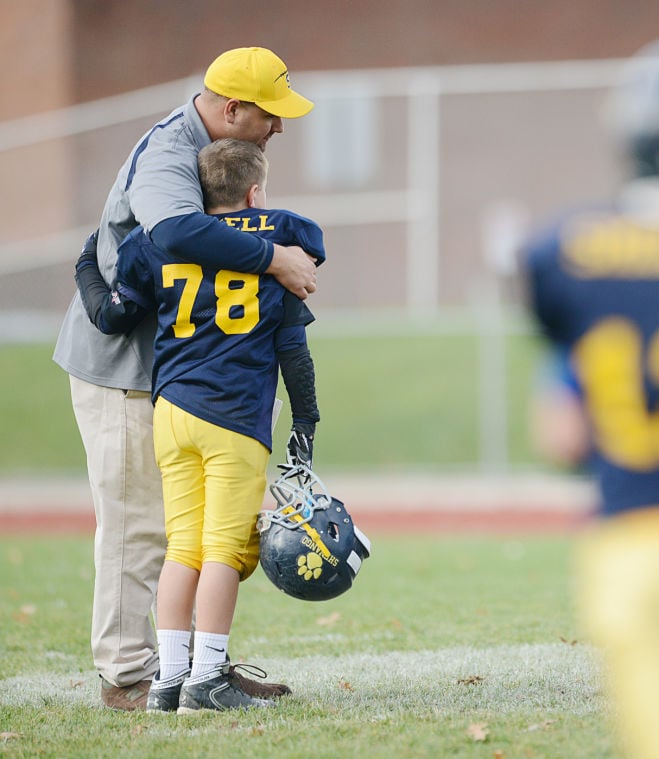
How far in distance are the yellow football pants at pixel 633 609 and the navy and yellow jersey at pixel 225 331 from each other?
2096 millimetres

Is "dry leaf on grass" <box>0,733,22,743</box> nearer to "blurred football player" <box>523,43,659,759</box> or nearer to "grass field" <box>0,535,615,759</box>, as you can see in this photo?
"grass field" <box>0,535,615,759</box>

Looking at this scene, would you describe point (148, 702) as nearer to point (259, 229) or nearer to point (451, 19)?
point (259, 229)

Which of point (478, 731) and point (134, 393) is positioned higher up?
point (134, 393)

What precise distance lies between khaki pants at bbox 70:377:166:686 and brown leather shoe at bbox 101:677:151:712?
4 cm

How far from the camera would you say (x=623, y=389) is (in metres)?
2.46

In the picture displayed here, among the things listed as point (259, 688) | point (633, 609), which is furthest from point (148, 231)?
point (633, 609)

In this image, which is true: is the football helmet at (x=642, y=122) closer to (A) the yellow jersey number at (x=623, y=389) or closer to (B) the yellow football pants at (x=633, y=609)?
(A) the yellow jersey number at (x=623, y=389)

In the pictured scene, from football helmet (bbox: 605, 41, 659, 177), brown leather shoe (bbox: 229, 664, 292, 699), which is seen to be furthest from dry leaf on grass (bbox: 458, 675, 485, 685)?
football helmet (bbox: 605, 41, 659, 177)

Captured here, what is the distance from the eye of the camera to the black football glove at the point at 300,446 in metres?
4.55

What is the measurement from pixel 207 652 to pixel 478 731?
97 cm

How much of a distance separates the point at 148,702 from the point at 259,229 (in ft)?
5.68

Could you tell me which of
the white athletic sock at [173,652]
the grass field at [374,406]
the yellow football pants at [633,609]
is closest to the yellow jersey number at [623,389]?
the yellow football pants at [633,609]

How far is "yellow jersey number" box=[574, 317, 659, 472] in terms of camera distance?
2.46 m

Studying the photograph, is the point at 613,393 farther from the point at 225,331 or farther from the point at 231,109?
the point at 231,109
